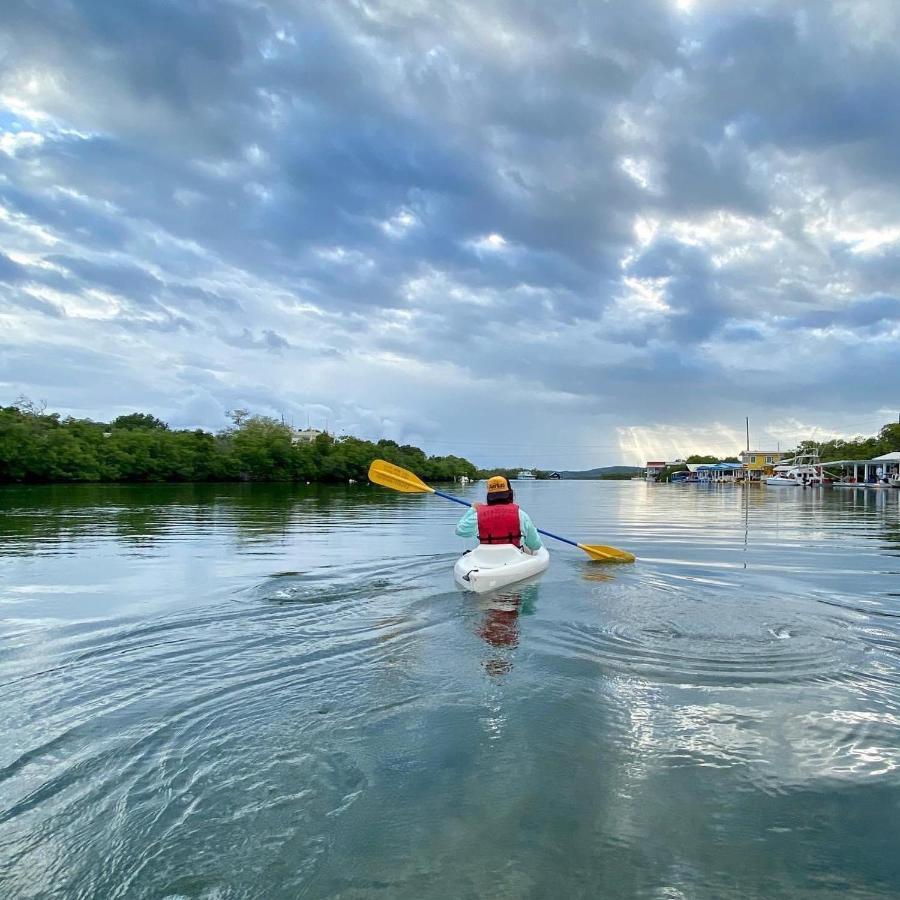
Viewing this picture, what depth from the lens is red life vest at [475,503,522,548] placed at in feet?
32.6

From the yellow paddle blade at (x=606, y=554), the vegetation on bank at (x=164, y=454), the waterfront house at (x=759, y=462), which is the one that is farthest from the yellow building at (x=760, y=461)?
the yellow paddle blade at (x=606, y=554)

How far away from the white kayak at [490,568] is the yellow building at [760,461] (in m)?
105

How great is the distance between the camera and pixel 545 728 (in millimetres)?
4613

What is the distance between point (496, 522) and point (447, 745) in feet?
18.9

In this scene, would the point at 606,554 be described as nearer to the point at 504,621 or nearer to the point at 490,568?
the point at 490,568

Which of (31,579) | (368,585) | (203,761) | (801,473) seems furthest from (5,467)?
(801,473)

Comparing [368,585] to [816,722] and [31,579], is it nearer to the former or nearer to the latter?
[31,579]

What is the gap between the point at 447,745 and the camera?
4309mm

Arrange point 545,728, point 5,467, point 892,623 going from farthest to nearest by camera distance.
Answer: point 5,467
point 892,623
point 545,728

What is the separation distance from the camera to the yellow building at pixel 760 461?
351 feet

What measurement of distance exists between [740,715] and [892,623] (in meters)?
4.56

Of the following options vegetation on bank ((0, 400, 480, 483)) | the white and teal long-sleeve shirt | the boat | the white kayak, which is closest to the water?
the white kayak

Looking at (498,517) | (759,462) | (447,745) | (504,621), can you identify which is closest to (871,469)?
(759,462)

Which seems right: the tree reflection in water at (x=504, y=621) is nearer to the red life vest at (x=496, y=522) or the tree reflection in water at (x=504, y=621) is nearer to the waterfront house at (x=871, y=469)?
the red life vest at (x=496, y=522)
